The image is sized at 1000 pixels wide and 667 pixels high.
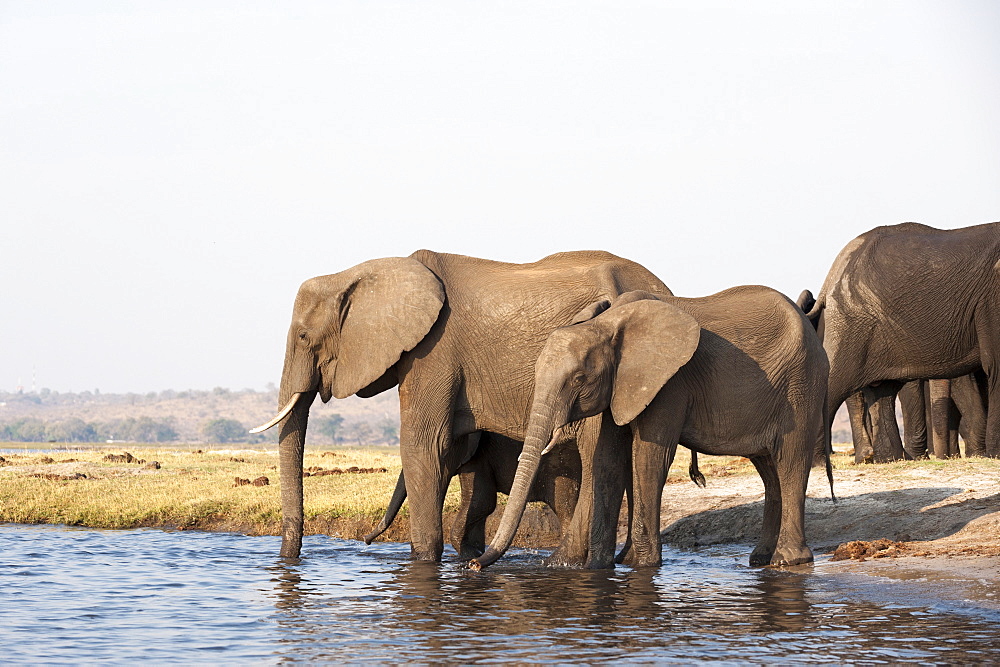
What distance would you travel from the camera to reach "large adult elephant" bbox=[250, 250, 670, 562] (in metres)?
16.2

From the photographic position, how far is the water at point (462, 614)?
10.9 m

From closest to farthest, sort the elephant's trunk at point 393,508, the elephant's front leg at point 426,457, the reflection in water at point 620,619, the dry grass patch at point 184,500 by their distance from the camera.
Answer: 1. the reflection in water at point 620,619
2. the elephant's front leg at point 426,457
3. the elephant's trunk at point 393,508
4. the dry grass patch at point 184,500

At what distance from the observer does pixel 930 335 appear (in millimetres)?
21984

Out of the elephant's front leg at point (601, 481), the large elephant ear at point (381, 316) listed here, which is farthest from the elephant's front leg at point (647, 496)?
the large elephant ear at point (381, 316)

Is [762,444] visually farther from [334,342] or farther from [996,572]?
[334,342]

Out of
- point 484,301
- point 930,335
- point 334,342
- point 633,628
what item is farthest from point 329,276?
point 930,335

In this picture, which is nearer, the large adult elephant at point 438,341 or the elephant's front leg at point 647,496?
the elephant's front leg at point 647,496

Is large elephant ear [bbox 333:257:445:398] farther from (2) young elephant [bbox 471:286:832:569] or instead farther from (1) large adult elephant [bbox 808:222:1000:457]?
(1) large adult elephant [bbox 808:222:1000:457]

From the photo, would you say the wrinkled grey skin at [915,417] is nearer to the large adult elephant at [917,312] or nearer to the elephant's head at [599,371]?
the large adult elephant at [917,312]

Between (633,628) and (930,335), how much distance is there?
12.2 metres

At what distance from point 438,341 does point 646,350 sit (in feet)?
10.1

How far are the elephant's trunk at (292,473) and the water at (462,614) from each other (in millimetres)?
350

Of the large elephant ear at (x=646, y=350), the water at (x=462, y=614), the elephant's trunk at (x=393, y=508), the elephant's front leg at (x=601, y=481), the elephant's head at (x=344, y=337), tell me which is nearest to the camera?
the water at (x=462, y=614)

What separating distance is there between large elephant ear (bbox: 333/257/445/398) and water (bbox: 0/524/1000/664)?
258 cm
